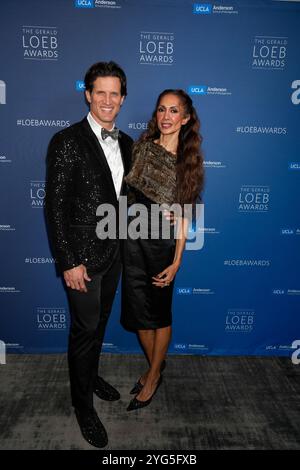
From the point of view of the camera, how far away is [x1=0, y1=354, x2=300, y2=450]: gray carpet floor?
2248mm

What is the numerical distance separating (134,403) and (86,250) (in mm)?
1170

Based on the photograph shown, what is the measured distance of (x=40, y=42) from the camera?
2.54m

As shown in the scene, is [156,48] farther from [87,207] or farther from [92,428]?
[92,428]

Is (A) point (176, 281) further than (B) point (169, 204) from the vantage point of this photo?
Yes

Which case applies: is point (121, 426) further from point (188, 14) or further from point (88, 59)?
point (188, 14)

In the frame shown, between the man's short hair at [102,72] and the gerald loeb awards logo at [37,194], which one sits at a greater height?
the man's short hair at [102,72]

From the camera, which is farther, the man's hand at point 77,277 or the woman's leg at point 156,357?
the woman's leg at point 156,357

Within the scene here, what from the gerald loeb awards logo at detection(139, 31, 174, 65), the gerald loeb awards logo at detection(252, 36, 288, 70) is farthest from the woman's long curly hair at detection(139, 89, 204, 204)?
the gerald loeb awards logo at detection(252, 36, 288, 70)

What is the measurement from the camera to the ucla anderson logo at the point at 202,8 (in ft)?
8.28

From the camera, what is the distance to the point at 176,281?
3068 mm

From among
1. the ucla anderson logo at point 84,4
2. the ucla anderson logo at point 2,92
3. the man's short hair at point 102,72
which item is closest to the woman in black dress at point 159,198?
the man's short hair at point 102,72

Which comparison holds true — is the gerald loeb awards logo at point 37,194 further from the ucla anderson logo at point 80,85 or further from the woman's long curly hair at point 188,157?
the woman's long curly hair at point 188,157

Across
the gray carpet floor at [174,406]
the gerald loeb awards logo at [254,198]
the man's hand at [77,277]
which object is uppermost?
the gerald loeb awards logo at [254,198]
